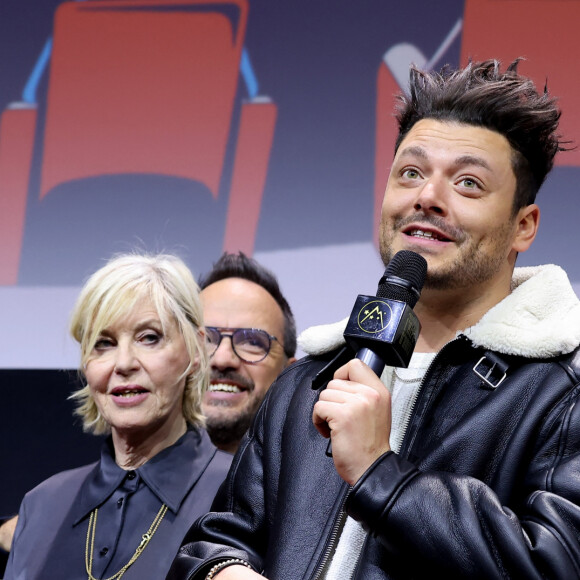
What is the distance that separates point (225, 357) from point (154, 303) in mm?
703

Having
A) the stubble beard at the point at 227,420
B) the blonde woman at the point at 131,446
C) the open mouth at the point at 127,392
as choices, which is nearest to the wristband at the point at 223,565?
the blonde woman at the point at 131,446

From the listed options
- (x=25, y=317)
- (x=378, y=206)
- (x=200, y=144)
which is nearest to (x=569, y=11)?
(x=378, y=206)

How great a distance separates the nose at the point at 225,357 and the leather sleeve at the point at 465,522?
1.77m

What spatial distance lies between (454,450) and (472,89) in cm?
71

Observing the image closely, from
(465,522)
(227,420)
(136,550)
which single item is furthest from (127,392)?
(465,522)

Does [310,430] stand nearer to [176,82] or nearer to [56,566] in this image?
[56,566]

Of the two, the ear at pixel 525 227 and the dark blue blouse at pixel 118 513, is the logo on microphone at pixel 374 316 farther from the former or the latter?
the dark blue blouse at pixel 118 513

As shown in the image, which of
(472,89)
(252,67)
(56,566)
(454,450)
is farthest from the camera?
(252,67)

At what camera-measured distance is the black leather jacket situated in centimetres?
144

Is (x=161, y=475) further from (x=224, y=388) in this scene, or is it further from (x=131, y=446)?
(x=224, y=388)

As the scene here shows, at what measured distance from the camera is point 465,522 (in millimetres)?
1446

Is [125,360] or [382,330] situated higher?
[382,330]

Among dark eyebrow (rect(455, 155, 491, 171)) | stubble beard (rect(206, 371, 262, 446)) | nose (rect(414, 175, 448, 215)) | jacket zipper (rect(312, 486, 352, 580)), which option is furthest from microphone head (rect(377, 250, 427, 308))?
stubble beard (rect(206, 371, 262, 446))

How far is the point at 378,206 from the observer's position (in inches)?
137
